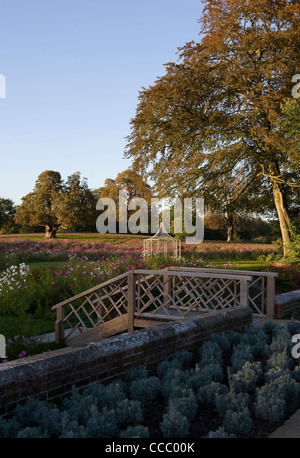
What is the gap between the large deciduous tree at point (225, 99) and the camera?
1596 cm

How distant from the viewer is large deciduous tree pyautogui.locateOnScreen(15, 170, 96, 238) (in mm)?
40562

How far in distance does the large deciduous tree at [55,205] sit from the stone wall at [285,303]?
104 feet

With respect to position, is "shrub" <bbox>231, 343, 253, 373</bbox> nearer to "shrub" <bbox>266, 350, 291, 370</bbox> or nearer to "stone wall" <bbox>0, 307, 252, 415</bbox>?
"shrub" <bbox>266, 350, 291, 370</bbox>

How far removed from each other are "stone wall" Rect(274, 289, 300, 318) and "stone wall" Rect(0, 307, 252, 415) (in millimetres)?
4462

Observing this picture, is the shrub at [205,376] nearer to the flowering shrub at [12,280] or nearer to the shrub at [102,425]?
the shrub at [102,425]

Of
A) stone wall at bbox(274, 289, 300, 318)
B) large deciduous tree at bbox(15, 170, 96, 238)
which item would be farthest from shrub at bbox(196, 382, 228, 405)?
large deciduous tree at bbox(15, 170, 96, 238)

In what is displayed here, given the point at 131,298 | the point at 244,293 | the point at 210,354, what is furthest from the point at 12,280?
the point at 210,354

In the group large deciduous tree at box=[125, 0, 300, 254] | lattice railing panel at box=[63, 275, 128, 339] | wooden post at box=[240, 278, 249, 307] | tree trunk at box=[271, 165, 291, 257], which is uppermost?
large deciduous tree at box=[125, 0, 300, 254]

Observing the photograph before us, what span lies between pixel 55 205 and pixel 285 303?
3364 centimetres

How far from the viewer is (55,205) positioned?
135 ft

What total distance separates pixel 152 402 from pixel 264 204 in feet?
58.1
